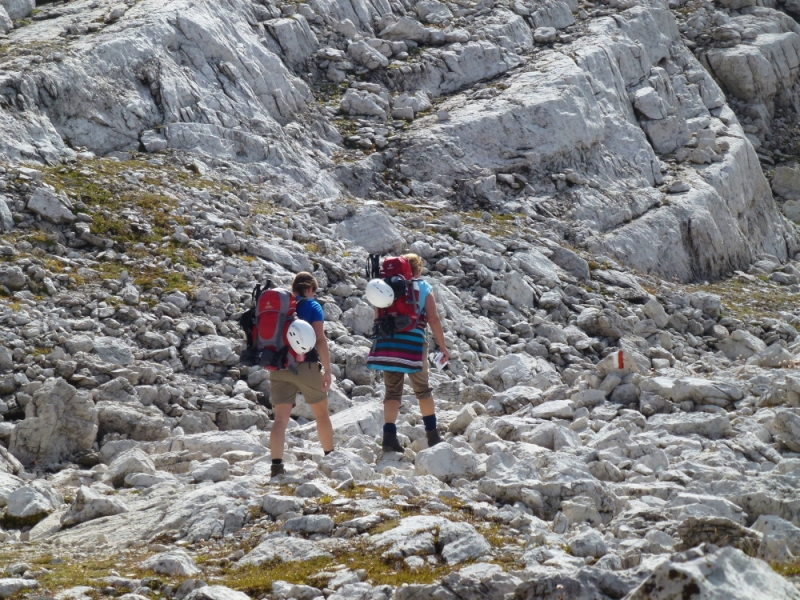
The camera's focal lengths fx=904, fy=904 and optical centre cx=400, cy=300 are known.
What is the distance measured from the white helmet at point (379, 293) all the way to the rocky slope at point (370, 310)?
1929 mm

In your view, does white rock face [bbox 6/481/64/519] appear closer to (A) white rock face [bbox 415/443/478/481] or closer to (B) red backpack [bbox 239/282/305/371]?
(B) red backpack [bbox 239/282/305/371]

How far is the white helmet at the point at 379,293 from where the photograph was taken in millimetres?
11078

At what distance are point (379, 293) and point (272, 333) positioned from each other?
1.47 m

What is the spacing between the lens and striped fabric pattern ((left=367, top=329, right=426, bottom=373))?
1147 cm

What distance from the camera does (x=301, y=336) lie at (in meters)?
10.2

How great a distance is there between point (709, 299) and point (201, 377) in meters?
15.0

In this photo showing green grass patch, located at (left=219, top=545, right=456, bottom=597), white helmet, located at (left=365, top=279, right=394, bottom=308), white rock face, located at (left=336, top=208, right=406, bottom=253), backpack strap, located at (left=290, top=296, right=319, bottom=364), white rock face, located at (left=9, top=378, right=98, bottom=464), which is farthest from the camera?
white rock face, located at (left=336, top=208, right=406, bottom=253)

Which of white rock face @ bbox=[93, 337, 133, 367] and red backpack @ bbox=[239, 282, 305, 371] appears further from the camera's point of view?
white rock face @ bbox=[93, 337, 133, 367]

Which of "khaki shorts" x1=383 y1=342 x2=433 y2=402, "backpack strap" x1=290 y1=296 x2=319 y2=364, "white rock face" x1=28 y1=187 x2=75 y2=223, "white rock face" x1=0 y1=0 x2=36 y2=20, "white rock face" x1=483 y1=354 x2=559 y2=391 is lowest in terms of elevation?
"white rock face" x1=483 y1=354 x2=559 y2=391

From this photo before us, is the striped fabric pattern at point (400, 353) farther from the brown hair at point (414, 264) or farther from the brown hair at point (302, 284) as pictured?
the brown hair at point (302, 284)

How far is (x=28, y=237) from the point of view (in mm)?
17188

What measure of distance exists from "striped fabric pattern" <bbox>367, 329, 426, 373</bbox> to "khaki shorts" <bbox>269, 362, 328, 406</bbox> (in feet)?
3.23

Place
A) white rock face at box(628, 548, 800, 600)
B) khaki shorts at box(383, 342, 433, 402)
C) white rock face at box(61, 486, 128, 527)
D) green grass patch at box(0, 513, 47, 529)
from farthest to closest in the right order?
khaki shorts at box(383, 342, 433, 402) < green grass patch at box(0, 513, 47, 529) < white rock face at box(61, 486, 128, 527) < white rock face at box(628, 548, 800, 600)

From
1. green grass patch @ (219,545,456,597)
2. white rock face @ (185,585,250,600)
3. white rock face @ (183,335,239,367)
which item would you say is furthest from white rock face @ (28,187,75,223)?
white rock face @ (185,585,250,600)
